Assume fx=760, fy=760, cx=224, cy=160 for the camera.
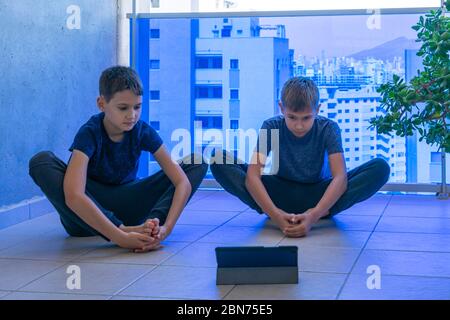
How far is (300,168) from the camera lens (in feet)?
9.66

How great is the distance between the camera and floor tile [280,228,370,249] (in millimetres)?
2535

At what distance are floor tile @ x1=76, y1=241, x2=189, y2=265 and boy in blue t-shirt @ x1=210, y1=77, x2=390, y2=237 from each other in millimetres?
468

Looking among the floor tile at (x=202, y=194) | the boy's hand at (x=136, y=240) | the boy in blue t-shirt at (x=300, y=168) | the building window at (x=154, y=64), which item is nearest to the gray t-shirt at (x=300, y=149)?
the boy in blue t-shirt at (x=300, y=168)

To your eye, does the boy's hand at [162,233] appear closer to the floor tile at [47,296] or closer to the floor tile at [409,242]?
the floor tile at [47,296]

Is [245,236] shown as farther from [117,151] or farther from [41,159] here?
[41,159]

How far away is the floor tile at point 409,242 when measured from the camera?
2.48 metres

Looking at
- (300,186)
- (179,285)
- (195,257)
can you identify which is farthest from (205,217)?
(179,285)

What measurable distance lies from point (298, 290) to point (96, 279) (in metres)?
0.56

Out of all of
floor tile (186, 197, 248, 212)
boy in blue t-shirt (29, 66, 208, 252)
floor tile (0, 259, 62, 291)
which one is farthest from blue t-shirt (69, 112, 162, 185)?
floor tile (186, 197, 248, 212)

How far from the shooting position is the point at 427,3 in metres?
3.71

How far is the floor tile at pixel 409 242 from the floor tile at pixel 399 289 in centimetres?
42

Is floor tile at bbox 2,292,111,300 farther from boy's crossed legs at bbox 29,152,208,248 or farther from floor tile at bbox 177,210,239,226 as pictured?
floor tile at bbox 177,210,239,226
